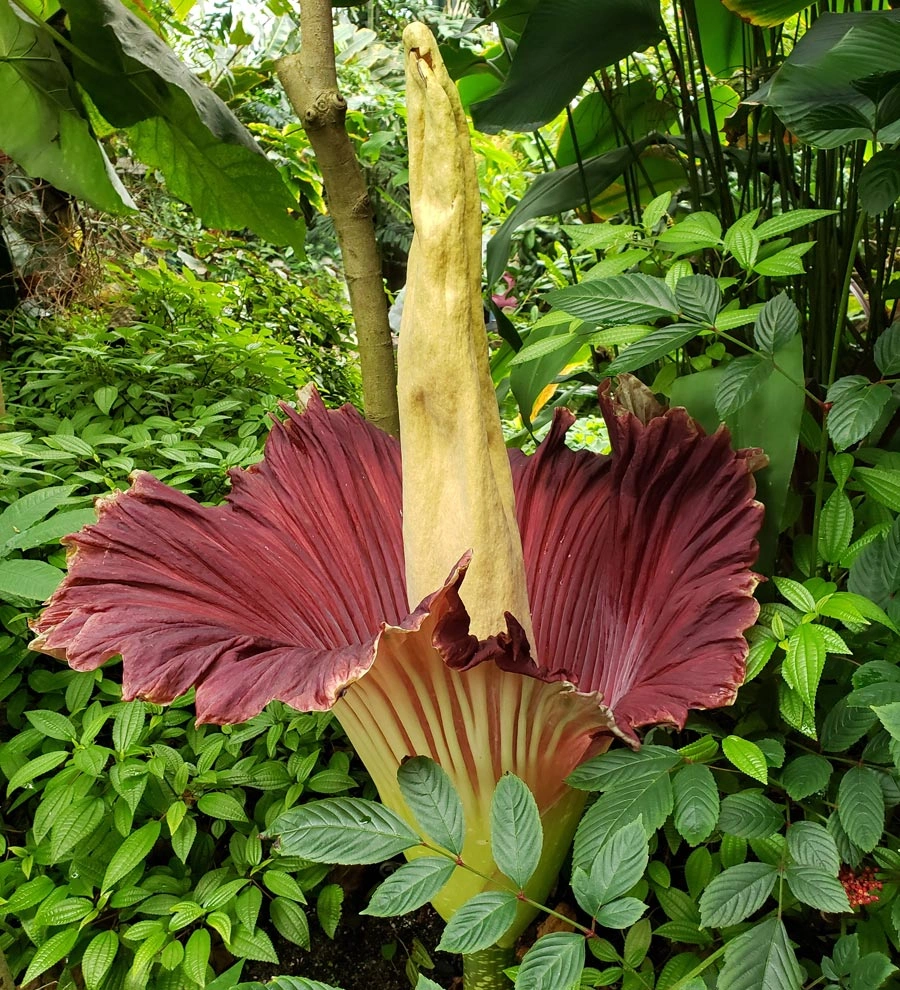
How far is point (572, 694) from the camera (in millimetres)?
540

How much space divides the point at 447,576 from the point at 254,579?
0.18m

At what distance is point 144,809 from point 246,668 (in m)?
0.33

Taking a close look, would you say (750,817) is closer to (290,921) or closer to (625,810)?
(625,810)

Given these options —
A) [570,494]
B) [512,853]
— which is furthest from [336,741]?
[512,853]

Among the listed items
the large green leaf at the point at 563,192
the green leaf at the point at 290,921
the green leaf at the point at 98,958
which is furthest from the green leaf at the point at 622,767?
the large green leaf at the point at 563,192

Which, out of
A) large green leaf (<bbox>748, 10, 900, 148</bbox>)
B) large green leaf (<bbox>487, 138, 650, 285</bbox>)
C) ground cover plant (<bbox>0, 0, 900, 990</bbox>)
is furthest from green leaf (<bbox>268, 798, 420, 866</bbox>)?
large green leaf (<bbox>487, 138, 650, 285</bbox>)

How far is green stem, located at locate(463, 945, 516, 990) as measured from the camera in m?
0.67

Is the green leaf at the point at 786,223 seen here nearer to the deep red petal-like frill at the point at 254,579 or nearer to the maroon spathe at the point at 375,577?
the maroon spathe at the point at 375,577

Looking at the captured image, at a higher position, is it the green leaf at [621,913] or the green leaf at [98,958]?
the green leaf at [621,913]

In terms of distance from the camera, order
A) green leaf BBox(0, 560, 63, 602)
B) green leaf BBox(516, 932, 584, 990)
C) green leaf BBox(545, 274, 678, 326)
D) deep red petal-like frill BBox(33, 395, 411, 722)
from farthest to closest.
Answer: green leaf BBox(0, 560, 63, 602) < green leaf BBox(545, 274, 678, 326) < deep red petal-like frill BBox(33, 395, 411, 722) < green leaf BBox(516, 932, 584, 990)

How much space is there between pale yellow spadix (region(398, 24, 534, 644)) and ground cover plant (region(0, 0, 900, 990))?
20 millimetres

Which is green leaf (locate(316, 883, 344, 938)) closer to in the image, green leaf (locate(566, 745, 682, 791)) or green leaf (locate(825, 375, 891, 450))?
green leaf (locate(566, 745, 682, 791))

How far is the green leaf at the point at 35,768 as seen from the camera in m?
0.74

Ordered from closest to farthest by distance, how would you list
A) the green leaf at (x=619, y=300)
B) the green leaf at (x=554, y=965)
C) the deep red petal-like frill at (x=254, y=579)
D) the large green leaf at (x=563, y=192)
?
the green leaf at (x=554, y=965) < the deep red petal-like frill at (x=254, y=579) < the green leaf at (x=619, y=300) < the large green leaf at (x=563, y=192)
